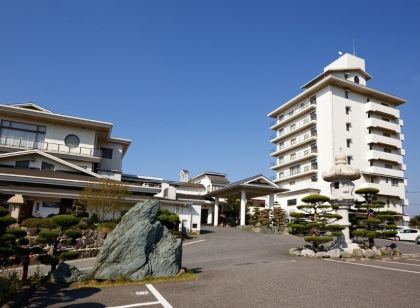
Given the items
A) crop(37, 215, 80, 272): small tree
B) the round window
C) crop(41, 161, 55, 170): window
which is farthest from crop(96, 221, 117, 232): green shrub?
the round window

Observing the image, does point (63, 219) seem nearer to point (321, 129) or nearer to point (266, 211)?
point (266, 211)

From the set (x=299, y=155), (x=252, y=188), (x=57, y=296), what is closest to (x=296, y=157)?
(x=299, y=155)

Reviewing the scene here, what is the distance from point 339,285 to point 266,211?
82.7 ft

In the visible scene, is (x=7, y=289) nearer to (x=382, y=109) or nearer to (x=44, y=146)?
(x=44, y=146)

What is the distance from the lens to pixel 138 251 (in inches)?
396

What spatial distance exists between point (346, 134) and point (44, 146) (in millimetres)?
37334

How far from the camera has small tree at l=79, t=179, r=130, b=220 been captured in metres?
20.8

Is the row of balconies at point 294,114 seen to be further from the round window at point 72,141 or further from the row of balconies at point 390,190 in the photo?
the round window at point 72,141

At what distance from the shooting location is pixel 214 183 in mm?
45219

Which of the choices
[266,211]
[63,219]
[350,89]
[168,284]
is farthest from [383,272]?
[350,89]

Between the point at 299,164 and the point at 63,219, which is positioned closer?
the point at 63,219

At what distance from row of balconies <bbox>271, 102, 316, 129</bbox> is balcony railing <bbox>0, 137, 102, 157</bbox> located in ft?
101

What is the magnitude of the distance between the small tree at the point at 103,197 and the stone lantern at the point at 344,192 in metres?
14.2

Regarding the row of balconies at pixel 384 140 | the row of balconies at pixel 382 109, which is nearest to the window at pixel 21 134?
the row of balconies at pixel 384 140
